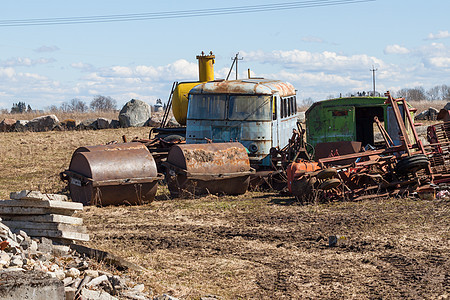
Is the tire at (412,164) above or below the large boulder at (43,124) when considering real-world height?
below

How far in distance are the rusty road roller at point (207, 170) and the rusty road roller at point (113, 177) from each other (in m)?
0.73

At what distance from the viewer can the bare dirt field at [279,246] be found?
7.15 meters

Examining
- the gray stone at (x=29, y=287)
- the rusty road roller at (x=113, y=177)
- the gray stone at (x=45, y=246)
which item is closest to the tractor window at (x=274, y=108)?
the rusty road roller at (x=113, y=177)

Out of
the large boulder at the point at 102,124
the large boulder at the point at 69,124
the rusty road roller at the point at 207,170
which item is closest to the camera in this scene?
the rusty road roller at the point at 207,170

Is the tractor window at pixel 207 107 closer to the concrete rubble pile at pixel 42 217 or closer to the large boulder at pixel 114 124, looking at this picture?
the concrete rubble pile at pixel 42 217

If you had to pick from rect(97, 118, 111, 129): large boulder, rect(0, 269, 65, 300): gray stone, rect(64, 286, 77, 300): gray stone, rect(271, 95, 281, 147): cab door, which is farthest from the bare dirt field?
rect(97, 118, 111, 129): large boulder

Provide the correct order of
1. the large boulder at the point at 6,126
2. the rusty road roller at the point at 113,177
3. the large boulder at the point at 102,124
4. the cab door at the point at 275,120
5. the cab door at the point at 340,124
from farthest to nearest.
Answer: the large boulder at the point at 102,124, the large boulder at the point at 6,126, the cab door at the point at 340,124, the cab door at the point at 275,120, the rusty road roller at the point at 113,177

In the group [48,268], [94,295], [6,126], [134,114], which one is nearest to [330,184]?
[48,268]

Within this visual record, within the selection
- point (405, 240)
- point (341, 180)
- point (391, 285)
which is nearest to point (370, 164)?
point (341, 180)

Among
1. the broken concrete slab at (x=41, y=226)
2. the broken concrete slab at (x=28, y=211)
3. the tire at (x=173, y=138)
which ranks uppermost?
the tire at (x=173, y=138)

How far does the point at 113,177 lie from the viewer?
1186cm

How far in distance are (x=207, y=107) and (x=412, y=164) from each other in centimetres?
530

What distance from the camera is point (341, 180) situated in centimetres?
1252

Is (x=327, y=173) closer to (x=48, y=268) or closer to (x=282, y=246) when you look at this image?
(x=282, y=246)
